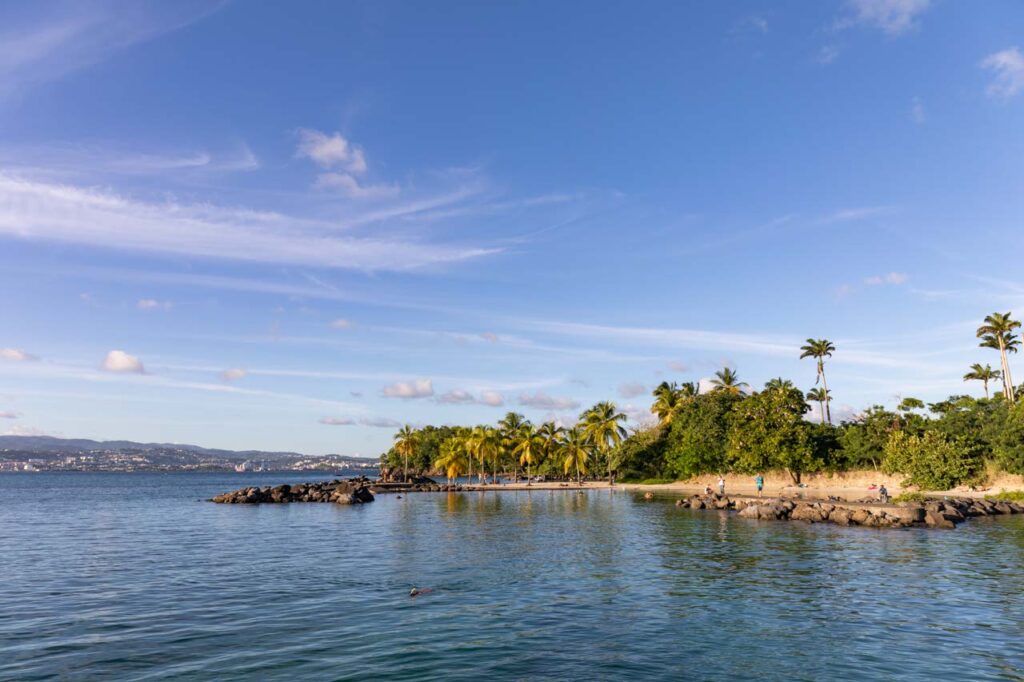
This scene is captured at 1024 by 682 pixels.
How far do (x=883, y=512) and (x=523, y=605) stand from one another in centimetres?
4314

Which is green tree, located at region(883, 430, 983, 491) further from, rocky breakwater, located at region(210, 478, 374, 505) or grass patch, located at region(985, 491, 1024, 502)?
rocky breakwater, located at region(210, 478, 374, 505)

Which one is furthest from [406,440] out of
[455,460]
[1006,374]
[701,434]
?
[1006,374]

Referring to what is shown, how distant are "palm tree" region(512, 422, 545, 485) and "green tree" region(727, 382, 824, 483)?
130 feet

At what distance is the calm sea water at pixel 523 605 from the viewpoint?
19.0 m

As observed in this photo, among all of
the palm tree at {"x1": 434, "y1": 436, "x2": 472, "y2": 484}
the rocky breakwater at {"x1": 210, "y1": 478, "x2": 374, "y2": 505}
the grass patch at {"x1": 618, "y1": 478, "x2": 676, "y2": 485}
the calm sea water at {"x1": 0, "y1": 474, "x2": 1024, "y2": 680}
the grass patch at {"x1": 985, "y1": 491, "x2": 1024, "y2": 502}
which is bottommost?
the rocky breakwater at {"x1": 210, "y1": 478, "x2": 374, "y2": 505}

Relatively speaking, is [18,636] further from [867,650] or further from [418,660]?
[867,650]

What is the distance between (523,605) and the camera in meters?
26.2

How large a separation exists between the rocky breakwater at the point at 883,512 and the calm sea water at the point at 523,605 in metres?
3.27

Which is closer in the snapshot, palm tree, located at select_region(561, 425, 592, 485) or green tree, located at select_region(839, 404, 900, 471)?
green tree, located at select_region(839, 404, 900, 471)

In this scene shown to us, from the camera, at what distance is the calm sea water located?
18953 millimetres

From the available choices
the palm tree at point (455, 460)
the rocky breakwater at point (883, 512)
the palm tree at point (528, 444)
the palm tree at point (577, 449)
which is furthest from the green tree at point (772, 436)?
the palm tree at point (455, 460)

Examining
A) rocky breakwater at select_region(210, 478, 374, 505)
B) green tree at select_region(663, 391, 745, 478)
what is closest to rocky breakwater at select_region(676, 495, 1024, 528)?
green tree at select_region(663, 391, 745, 478)

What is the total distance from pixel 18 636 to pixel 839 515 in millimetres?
58533

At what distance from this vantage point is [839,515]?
5675cm
